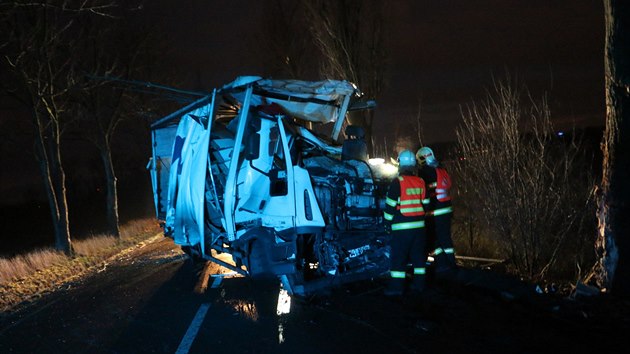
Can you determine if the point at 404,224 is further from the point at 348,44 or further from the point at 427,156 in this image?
the point at 348,44

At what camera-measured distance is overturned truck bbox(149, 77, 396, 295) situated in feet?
18.4

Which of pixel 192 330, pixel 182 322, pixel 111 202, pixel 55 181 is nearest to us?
pixel 192 330

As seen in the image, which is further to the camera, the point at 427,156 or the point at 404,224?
the point at 427,156

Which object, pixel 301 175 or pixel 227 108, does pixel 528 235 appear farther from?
pixel 227 108

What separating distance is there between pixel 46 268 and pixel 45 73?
179 inches

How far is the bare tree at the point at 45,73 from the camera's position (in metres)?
9.52

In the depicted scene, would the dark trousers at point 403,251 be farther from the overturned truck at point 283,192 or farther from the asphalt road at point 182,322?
the asphalt road at point 182,322

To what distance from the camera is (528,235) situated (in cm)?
677

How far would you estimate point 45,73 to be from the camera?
10.3 metres

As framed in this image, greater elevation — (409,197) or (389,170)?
(389,170)

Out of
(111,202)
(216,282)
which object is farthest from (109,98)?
(216,282)

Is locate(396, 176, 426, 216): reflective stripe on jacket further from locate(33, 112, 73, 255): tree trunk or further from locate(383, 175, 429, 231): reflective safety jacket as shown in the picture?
locate(33, 112, 73, 255): tree trunk

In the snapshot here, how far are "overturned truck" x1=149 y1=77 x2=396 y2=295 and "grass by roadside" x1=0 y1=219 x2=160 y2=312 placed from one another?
9.21 ft

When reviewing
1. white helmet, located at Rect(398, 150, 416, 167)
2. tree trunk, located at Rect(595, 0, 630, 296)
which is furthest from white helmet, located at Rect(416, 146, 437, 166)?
tree trunk, located at Rect(595, 0, 630, 296)
